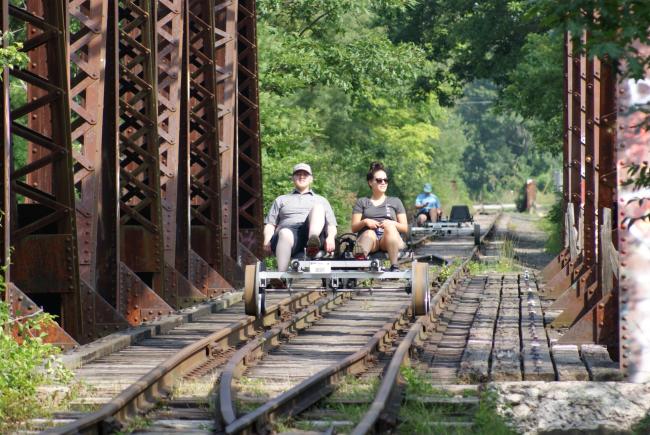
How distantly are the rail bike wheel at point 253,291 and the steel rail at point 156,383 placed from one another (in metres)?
0.11

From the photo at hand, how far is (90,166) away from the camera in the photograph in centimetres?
1397

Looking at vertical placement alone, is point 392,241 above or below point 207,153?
below

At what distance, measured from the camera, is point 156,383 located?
10.0 m

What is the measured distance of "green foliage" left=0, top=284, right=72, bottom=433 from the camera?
30.3ft

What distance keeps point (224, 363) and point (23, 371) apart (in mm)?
2379

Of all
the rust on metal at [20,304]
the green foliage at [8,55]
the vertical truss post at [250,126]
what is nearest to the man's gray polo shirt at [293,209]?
the rust on metal at [20,304]

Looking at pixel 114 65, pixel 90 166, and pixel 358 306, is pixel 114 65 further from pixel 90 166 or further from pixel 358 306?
pixel 358 306

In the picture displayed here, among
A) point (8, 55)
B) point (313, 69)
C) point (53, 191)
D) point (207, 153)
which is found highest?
point (313, 69)

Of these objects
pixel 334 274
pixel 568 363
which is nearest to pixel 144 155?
pixel 334 274

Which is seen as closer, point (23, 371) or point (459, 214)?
point (23, 371)

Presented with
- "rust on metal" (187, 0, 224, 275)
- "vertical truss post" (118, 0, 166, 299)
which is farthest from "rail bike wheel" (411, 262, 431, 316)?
"rust on metal" (187, 0, 224, 275)

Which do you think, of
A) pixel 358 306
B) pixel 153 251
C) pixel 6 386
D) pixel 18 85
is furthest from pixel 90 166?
pixel 18 85

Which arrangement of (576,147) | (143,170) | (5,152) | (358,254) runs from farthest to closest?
(576,147), (143,170), (358,254), (5,152)

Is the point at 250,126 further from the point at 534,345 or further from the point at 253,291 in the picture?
the point at 534,345
